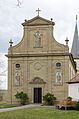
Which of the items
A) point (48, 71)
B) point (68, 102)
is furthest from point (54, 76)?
point (68, 102)

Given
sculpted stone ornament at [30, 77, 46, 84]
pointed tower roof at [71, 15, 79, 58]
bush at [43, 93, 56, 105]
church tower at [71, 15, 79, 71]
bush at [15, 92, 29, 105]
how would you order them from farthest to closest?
pointed tower roof at [71, 15, 79, 58]
church tower at [71, 15, 79, 71]
sculpted stone ornament at [30, 77, 46, 84]
bush at [15, 92, 29, 105]
bush at [43, 93, 56, 105]

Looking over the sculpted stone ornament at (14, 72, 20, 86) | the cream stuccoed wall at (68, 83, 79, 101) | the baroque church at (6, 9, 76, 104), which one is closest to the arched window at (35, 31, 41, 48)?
the baroque church at (6, 9, 76, 104)

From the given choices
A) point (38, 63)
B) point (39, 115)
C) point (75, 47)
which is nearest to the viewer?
point (39, 115)

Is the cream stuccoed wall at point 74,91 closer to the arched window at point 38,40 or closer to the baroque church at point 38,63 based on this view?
the baroque church at point 38,63

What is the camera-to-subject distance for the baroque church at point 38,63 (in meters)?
37.6

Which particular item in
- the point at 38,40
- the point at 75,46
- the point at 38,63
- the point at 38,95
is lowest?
the point at 38,95

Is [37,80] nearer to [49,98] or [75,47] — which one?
[49,98]

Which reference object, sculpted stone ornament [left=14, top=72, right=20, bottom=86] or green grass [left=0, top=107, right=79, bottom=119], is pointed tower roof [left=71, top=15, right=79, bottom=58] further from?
green grass [left=0, top=107, right=79, bottom=119]

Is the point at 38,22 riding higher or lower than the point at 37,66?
higher

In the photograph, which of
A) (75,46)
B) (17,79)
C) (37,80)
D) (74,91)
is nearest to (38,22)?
(37,80)

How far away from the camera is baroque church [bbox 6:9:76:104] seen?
3762 centimetres

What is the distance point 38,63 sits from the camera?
38562mm

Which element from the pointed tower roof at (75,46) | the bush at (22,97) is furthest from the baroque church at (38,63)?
the pointed tower roof at (75,46)

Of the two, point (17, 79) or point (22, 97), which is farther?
point (17, 79)
